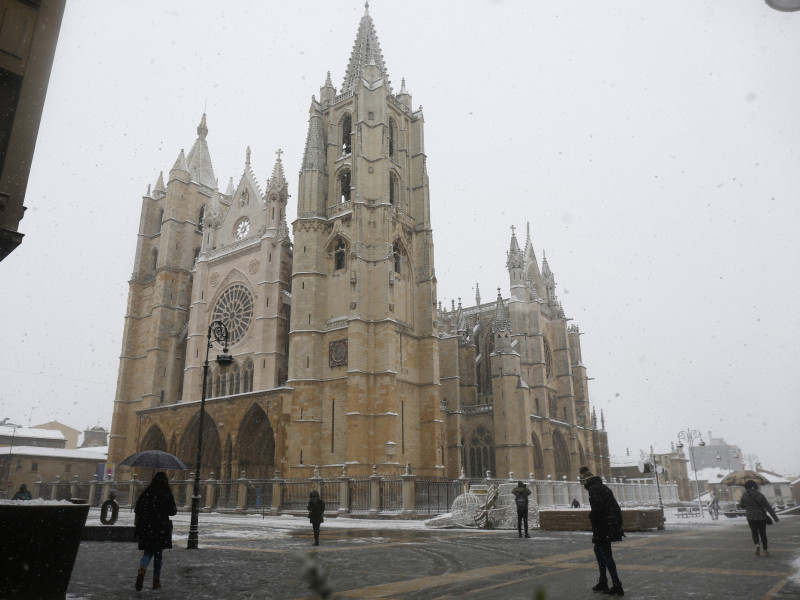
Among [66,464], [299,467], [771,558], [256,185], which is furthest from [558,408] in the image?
[66,464]

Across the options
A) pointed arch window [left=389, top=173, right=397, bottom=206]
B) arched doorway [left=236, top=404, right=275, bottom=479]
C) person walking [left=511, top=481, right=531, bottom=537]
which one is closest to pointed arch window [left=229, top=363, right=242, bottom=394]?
arched doorway [left=236, top=404, right=275, bottom=479]

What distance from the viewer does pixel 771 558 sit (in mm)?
10289

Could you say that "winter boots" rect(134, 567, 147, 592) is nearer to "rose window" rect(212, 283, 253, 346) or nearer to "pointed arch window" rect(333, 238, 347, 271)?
"pointed arch window" rect(333, 238, 347, 271)

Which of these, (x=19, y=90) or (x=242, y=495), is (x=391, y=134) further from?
(x=19, y=90)

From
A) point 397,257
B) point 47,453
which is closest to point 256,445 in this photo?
point 397,257

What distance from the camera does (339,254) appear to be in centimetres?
3556

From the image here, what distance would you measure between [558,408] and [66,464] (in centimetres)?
4252

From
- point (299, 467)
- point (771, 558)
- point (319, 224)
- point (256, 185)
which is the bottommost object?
point (771, 558)

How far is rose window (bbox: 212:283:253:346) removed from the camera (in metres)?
39.1

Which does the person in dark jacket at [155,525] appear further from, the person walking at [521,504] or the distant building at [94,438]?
the distant building at [94,438]

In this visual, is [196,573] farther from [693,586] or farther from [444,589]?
[693,586]

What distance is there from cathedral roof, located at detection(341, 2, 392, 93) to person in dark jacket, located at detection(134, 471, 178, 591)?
115 feet

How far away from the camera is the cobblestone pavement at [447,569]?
7.00 meters

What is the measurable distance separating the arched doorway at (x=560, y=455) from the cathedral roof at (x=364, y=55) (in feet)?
95.3
